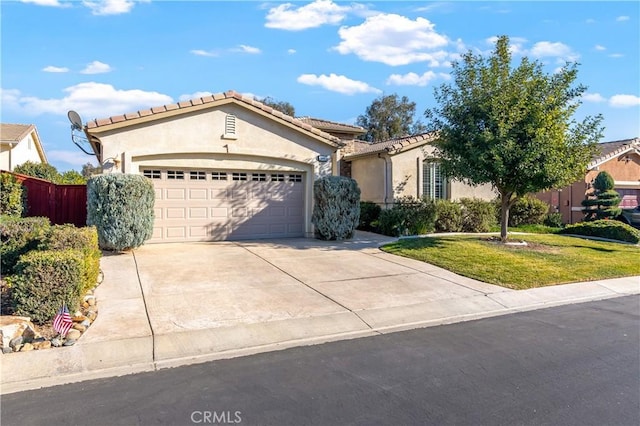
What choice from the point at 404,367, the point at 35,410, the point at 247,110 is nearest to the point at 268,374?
the point at 404,367

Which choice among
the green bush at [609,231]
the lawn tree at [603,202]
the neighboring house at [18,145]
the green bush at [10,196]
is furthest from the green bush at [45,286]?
the neighboring house at [18,145]

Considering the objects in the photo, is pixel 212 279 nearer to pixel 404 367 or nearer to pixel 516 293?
pixel 404 367

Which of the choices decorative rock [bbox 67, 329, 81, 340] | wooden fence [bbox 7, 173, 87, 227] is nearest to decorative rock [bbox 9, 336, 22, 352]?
decorative rock [bbox 67, 329, 81, 340]

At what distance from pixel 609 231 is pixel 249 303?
15104 mm

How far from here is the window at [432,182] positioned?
17547 millimetres

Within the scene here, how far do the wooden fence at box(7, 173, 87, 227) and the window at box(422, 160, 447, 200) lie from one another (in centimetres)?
1240

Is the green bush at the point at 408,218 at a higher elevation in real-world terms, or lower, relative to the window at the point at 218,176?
lower

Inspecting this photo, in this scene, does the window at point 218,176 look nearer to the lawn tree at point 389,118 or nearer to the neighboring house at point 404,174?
the neighboring house at point 404,174

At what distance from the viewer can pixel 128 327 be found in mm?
5828

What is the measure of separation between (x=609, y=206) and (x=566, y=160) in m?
11.2

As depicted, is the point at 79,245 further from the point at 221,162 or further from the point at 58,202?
the point at 58,202

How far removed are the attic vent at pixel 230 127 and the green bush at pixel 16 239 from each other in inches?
225

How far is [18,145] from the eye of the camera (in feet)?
86.7

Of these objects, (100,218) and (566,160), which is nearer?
(100,218)
